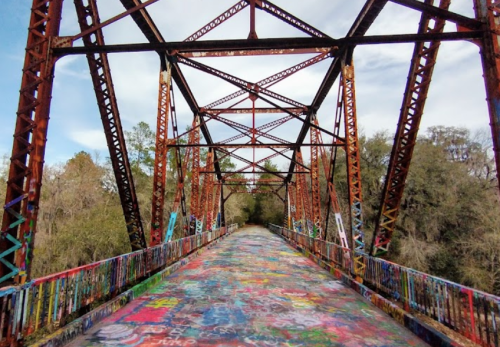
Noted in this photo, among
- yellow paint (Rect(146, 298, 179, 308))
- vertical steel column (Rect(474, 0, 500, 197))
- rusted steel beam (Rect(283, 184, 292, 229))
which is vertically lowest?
yellow paint (Rect(146, 298, 179, 308))

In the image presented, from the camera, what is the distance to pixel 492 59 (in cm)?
489

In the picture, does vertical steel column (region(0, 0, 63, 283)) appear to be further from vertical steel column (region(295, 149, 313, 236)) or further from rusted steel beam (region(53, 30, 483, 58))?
vertical steel column (region(295, 149, 313, 236))

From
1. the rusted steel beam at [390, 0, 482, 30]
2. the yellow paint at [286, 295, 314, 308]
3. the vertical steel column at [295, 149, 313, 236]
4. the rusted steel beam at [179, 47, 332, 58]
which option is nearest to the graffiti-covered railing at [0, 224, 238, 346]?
the yellow paint at [286, 295, 314, 308]

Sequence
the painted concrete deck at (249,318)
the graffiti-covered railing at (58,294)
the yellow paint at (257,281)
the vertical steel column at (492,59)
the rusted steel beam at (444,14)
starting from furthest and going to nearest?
the yellow paint at (257,281) → the rusted steel beam at (444,14) → the vertical steel column at (492,59) → the painted concrete deck at (249,318) → the graffiti-covered railing at (58,294)

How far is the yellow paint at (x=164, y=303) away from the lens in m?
5.65

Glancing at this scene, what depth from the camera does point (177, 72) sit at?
12734mm

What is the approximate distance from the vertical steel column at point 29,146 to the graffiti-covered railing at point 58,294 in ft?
1.90

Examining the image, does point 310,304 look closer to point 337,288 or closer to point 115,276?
point 337,288

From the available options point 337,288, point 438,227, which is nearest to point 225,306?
point 337,288

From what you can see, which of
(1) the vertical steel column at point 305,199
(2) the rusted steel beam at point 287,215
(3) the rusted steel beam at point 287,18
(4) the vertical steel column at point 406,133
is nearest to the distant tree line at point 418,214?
(2) the rusted steel beam at point 287,215

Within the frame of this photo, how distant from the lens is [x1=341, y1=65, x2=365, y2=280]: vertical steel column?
8516 mm

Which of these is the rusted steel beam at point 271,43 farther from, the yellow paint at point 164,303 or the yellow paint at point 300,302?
the yellow paint at point 300,302

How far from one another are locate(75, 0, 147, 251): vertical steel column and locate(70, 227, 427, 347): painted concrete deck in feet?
6.08

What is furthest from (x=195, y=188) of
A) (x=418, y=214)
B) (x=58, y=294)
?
(x=418, y=214)
